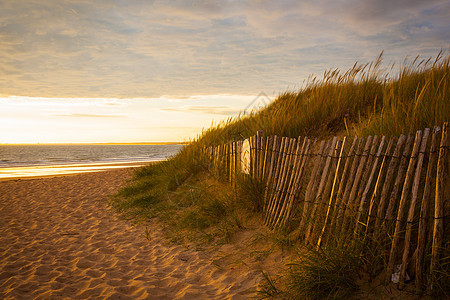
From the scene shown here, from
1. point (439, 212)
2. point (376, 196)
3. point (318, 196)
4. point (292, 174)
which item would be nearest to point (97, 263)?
point (292, 174)

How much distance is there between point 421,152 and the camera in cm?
230

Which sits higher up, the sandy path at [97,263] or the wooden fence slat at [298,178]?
the wooden fence slat at [298,178]

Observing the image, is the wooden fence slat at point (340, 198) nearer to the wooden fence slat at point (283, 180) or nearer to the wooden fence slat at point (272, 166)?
the wooden fence slat at point (283, 180)

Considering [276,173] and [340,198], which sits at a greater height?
[276,173]

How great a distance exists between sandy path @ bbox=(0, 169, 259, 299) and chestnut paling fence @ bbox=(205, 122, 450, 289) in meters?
1.02

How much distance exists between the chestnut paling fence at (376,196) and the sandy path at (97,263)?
1.02m

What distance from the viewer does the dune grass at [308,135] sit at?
2377 mm

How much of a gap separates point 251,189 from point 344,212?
1.78 meters

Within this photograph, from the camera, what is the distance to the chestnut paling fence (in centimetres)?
221

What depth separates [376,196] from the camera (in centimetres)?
251

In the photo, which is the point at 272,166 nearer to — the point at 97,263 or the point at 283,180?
the point at 283,180

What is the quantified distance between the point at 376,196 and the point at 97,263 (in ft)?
11.8

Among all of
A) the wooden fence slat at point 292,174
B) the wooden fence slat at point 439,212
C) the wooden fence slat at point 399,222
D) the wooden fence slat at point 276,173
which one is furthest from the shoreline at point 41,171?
the wooden fence slat at point 439,212

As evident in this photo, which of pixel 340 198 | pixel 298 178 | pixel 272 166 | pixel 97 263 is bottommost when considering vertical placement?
pixel 97 263
